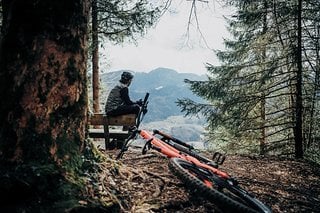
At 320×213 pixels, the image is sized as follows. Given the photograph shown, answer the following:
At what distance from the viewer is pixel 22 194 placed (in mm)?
2971

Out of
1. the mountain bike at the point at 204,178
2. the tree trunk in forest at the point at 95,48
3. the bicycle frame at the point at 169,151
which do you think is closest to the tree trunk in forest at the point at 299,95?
the mountain bike at the point at 204,178

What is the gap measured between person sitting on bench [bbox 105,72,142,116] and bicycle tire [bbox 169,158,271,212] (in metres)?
4.95

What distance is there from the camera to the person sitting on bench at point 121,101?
9.32 meters

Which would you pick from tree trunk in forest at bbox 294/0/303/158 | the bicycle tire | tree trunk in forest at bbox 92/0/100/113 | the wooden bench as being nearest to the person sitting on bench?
the wooden bench

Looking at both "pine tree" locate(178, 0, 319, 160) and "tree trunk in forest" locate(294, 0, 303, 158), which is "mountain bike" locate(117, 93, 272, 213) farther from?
"tree trunk in forest" locate(294, 0, 303, 158)

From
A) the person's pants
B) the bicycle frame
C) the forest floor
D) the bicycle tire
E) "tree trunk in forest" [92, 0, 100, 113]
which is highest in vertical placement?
"tree trunk in forest" [92, 0, 100, 113]

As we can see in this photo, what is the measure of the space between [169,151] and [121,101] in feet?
14.9

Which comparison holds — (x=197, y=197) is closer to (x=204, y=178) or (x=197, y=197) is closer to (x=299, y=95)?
(x=204, y=178)

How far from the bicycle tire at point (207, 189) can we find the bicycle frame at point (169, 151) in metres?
0.20

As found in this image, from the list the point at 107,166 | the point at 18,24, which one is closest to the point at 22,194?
the point at 107,166

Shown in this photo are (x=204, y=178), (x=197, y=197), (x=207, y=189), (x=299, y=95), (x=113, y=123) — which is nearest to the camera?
(x=207, y=189)

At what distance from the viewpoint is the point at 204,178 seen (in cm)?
442

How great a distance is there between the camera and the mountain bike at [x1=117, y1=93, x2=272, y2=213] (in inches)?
146

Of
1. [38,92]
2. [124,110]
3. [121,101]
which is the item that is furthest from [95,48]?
[38,92]
